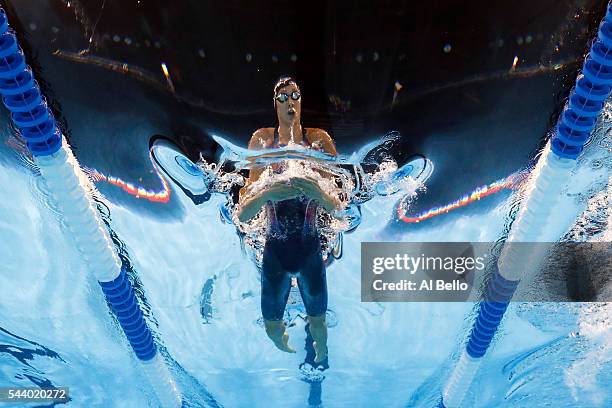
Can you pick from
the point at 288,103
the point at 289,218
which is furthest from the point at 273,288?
the point at 288,103

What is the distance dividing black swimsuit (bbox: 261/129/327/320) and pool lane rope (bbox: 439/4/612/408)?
0.65 meters

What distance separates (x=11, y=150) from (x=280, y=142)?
0.91 metres

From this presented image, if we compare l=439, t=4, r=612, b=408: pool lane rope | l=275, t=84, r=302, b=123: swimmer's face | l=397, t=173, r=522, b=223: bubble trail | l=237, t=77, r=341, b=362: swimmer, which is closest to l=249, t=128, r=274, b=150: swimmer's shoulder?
l=237, t=77, r=341, b=362: swimmer

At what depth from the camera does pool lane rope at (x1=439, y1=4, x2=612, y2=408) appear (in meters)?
1.60

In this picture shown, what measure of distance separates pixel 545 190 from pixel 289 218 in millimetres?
740

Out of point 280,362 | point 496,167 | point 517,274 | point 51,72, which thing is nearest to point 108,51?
point 51,72

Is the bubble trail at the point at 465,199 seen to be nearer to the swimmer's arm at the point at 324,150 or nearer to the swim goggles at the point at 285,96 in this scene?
the swimmer's arm at the point at 324,150

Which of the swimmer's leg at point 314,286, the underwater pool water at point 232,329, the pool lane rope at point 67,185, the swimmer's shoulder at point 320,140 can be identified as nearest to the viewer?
the pool lane rope at point 67,185

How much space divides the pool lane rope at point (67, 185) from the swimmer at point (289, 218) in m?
0.48

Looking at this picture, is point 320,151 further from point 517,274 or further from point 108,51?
point 517,274

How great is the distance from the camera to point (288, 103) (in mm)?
1689

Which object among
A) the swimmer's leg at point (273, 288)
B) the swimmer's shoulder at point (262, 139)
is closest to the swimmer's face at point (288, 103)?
the swimmer's shoulder at point (262, 139)

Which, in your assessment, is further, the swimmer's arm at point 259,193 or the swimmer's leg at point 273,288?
the swimmer's leg at point 273,288

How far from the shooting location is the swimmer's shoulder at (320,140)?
1.80m
